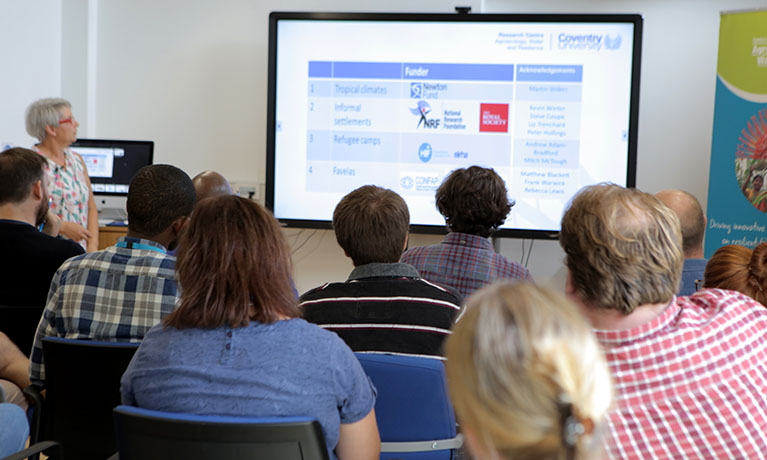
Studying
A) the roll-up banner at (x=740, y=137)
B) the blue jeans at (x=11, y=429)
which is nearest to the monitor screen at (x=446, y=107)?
the roll-up banner at (x=740, y=137)

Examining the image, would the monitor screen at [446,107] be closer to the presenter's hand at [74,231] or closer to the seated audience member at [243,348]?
the presenter's hand at [74,231]

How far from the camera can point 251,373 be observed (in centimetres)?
142

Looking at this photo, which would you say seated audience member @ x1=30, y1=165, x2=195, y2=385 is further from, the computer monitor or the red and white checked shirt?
the computer monitor

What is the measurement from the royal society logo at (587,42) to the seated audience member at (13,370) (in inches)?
138

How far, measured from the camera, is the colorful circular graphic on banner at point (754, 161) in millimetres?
4016

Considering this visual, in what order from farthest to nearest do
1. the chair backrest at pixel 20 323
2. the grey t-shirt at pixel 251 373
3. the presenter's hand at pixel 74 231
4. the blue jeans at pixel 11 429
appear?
the presenter's hand at pixel 74 231 → the chair backrest at pixel 20 323 → the blue jeans at pixel 11 429 → the grey t-shirt at pixel 251 373

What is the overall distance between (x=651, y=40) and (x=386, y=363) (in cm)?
373

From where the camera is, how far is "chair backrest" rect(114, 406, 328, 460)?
4.27 ft

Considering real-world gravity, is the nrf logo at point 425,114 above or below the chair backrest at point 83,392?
above

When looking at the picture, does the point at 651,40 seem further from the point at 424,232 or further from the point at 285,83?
the point at 285,83

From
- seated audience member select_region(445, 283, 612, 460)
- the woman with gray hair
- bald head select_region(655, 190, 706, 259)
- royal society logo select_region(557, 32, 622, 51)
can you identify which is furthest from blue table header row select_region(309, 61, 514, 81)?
seated audience member select_region(445, 283, 612, 460)

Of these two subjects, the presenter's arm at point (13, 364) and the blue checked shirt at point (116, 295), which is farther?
the presenter's arm at point (13, 364)

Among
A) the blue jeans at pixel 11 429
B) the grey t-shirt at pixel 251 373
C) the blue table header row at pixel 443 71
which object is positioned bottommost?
the blue jeans at pixel 11 429

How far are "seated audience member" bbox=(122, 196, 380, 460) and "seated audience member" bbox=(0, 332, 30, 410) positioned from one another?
3.20 ft
